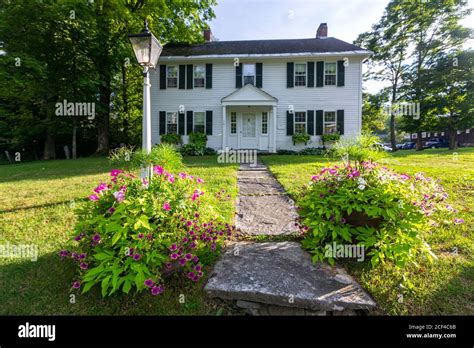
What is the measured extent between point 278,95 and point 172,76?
20.2 feet

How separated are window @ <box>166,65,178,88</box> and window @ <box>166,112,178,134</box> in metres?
1.66

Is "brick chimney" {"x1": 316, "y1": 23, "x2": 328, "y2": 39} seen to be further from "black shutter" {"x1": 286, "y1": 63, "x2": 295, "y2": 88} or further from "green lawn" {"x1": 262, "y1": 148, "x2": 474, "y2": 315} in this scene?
"green lawn" {"x1": 262, "y1": 148, "x2": 474, "y2": 315}

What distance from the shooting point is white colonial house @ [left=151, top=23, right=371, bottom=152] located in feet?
42.8

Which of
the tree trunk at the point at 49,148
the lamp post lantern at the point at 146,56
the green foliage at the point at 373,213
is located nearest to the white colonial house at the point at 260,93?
the tree trunk at the point at 49,148

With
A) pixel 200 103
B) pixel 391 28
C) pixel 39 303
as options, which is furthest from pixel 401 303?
pixel 391 28

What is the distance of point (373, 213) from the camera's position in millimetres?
2309

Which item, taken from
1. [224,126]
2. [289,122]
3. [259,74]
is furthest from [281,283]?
[259,74]

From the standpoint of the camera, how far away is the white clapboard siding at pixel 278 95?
1311 cm

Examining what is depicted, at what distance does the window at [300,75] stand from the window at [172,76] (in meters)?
6.79

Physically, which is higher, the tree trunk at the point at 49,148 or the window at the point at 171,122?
the window at the point at 171,122

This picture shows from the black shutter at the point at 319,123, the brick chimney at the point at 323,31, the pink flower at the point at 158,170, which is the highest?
the brick chimney at the point at 323,31

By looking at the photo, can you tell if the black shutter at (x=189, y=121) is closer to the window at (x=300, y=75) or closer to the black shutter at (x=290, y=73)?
the black shutter at (x=290, y=73)

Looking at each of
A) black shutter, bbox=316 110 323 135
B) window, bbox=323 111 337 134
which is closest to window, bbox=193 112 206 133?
black shutter, bbox=316 110 323 135

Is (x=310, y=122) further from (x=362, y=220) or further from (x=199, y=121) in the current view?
(x=362, y=220)
